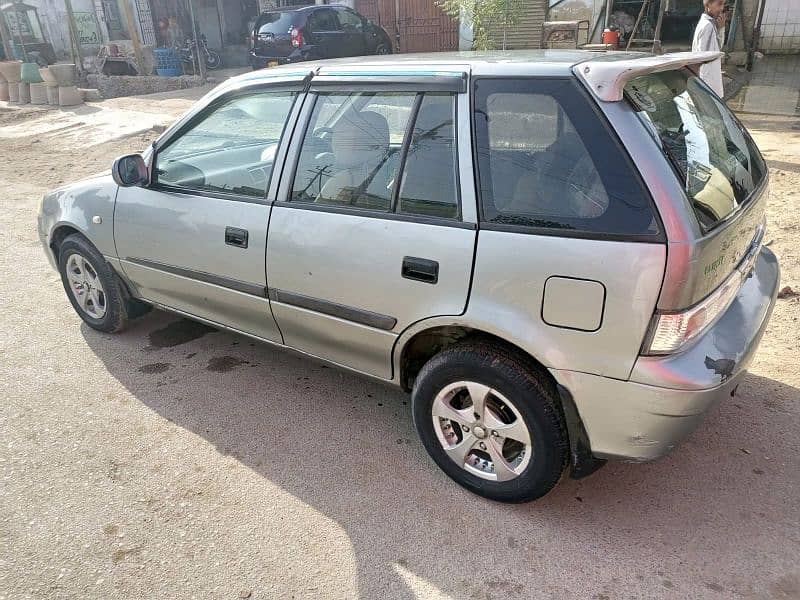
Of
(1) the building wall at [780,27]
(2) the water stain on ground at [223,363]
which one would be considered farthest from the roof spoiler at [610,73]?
(1) the building wall at [780,27]

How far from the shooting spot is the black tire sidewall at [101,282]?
12.5 feet

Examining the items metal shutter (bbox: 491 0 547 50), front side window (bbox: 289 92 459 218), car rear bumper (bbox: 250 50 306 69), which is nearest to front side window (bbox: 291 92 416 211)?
front side window (bbox: 289 92 459 218)

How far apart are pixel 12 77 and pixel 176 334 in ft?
48.8

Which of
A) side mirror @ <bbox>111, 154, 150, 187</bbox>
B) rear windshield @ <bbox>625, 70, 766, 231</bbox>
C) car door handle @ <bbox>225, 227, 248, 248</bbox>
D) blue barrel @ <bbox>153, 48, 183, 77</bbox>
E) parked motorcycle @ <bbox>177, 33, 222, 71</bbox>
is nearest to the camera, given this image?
→ rear windshield @ <bbox>625, 70, 766, 231</bbox>

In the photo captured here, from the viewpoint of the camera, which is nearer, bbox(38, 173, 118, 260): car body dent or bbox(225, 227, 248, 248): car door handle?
bbox(225, 227, 248, 248): car door handle

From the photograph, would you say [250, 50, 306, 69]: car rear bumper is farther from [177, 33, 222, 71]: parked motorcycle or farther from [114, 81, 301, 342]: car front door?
[114, 81, 301, 342]: car front door

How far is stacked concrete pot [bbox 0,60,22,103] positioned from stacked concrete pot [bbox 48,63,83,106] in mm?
1722

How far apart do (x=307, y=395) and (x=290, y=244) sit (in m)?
0.98

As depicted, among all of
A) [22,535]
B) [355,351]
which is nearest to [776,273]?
[355,351]

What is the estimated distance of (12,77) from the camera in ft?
49.5

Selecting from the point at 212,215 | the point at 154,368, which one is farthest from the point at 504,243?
the point at 154,368

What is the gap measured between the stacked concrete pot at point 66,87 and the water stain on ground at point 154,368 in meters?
12.8

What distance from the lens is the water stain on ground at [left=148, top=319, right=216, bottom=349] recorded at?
13.1 ft

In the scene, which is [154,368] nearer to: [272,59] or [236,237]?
[236,237]
